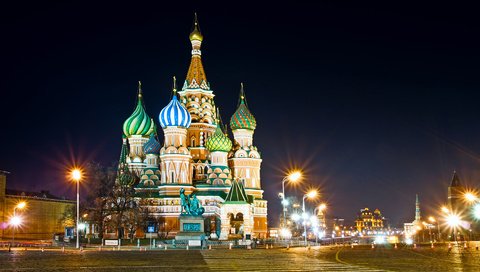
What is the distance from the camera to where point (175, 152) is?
291ft

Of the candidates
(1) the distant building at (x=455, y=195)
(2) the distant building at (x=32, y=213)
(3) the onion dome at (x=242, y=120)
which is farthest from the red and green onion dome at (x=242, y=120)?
(1) the distant building at (x=455, y=195)

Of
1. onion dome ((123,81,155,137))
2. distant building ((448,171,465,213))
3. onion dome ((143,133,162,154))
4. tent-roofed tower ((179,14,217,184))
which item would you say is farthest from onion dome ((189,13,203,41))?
distant building ((448,171,465,213))

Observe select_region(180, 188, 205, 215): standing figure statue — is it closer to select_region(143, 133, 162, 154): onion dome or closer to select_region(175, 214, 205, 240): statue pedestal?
select_region(175, 214, 205, 240): statue pedestal

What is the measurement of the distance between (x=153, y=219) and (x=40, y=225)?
30.1 m

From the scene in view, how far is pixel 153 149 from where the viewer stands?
95.4m

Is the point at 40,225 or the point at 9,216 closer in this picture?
the point at 9,216

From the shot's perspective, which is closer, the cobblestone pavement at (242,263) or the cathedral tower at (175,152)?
the cobblestone pavement at (242,263)

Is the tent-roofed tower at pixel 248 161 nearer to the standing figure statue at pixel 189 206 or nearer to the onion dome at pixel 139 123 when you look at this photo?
the onion dome at pixel 139 123

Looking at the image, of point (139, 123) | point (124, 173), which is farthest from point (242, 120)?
point (124, 173)

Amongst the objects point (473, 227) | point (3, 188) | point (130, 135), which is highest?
point (130, 135)

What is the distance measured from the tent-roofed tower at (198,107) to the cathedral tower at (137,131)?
21.7ft

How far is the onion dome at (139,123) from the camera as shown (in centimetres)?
9975

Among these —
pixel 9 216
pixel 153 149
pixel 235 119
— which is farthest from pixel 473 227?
pixel 9 216

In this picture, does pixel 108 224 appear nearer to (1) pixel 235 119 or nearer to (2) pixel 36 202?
(1) pixel 235 119
